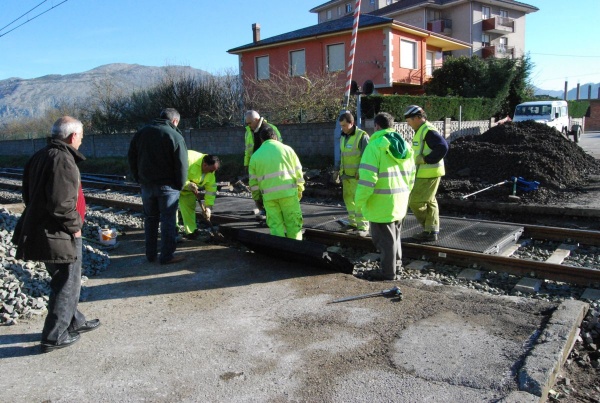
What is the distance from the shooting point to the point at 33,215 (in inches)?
156

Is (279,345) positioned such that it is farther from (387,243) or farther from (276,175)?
(276,175)

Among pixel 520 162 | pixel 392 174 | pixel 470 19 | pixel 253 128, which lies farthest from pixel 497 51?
pixel 392 174

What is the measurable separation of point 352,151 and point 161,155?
A: 301cm

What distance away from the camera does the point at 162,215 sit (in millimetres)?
6547

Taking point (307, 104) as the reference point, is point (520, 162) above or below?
below

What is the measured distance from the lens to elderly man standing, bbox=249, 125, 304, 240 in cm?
623

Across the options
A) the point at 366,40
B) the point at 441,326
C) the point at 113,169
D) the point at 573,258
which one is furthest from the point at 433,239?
the point at 366,40

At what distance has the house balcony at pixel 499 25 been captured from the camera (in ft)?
156

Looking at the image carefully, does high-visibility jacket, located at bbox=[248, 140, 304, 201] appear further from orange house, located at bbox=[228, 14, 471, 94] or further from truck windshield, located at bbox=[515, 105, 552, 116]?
truck windshield, located at bbox=[515, 105, 552, 116]

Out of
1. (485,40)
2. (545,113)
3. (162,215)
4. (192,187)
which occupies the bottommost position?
(162,215)

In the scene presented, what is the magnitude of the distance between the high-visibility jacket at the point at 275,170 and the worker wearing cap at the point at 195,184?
1.37 m

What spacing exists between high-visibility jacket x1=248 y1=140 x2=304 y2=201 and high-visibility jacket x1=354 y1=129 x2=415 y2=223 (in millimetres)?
1162

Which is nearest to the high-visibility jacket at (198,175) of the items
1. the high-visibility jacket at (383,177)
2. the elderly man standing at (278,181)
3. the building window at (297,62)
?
the elderly man standing at (278,181)

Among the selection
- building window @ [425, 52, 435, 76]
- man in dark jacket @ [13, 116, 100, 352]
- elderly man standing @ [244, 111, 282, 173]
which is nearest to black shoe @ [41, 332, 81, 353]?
man in dark jacket @ [13, 116, 100, 352]
